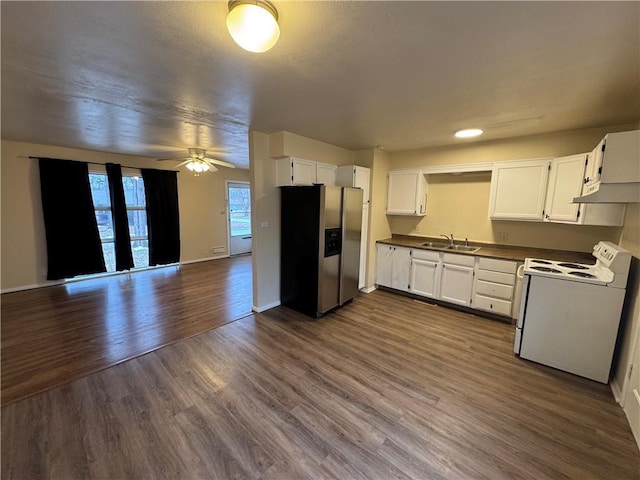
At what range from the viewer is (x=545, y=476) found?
1488 mm

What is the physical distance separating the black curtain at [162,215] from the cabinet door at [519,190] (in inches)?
235

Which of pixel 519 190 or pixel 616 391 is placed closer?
pixel 616 391

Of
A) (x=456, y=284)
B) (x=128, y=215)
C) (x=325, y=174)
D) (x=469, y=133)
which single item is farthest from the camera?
(x=128, y=215)

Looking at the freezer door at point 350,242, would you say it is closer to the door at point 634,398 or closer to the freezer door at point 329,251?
the freezer door at point 329,251

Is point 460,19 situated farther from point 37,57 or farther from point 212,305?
point 212,305

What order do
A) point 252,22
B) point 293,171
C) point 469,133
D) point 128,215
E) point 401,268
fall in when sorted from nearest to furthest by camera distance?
point 252,22
point 469,133
point 293,171
point 401,268
point 128,215

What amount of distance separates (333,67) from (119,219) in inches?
205

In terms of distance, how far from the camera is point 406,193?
169 inches

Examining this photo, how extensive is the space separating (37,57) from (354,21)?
1947 mm

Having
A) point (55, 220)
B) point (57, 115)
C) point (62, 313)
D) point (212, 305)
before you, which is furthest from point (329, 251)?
point (55, 220)

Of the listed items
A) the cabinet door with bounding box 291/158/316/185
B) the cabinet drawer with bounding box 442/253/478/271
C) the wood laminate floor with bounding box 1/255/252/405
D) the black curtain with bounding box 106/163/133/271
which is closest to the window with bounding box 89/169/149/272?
the black curtain with bounding box 106/163/133/271

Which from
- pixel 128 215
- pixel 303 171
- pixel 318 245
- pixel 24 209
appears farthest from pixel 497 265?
pixel 24 209

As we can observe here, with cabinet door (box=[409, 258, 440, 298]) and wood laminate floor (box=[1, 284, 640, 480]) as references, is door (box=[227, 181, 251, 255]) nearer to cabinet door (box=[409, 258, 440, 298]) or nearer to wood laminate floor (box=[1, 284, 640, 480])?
wood laminate floor (box=[1, 284, 640, 480])

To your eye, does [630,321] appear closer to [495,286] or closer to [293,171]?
[495,286]
